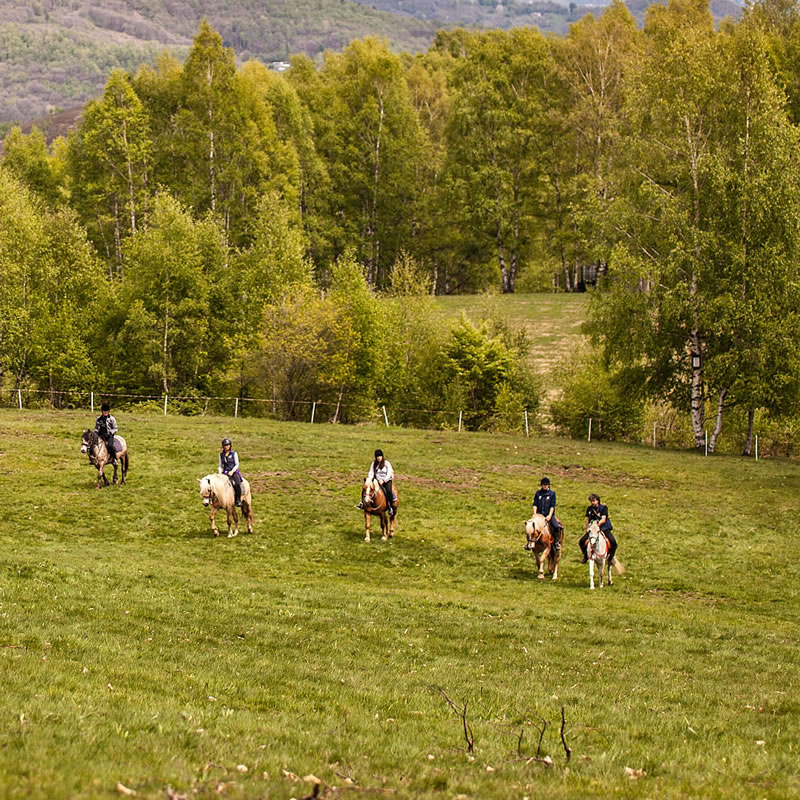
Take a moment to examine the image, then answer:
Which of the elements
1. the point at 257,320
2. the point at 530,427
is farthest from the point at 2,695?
the point at 257,320

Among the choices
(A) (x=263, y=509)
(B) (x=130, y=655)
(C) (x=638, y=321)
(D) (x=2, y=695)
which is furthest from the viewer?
(C) (x=638, y=321)

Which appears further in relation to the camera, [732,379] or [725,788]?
[732,379]

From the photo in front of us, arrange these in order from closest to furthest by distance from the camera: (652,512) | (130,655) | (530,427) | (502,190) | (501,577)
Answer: (130,655), (501,577), (652,512), (530,427), (502,190)

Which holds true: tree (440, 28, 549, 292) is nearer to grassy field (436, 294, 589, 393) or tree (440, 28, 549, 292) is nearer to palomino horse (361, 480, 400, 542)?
grassy field (436, 294, 589, 393)

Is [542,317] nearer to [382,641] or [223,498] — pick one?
[223,498]

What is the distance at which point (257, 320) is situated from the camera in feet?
208

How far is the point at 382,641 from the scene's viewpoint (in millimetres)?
17500

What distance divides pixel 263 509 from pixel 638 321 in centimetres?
2631

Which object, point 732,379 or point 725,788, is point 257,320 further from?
point 725,788

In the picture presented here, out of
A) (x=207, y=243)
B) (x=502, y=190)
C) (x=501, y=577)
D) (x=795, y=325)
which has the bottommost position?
(x=501, y=577)

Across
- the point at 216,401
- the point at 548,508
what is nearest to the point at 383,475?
the point at 548,508

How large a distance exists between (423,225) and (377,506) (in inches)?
2875

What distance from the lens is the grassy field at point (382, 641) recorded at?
10289 millimetres

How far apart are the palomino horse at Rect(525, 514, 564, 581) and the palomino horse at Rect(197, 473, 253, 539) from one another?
929 centimetres
